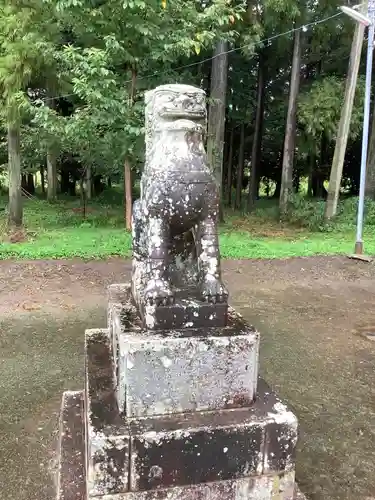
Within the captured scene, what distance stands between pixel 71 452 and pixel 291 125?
1198cm

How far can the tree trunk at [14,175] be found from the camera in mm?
9930

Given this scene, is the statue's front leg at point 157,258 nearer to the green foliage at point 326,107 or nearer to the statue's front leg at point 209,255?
the statue's front leg at point 209,255

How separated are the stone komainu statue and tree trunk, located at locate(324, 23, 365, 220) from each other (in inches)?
399

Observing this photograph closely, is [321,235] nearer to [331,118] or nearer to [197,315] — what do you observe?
[331,118]

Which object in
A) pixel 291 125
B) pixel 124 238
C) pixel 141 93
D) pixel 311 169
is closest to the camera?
pixel 141 93

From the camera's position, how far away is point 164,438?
203 centimetres

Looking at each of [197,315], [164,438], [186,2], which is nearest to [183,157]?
[197,315]

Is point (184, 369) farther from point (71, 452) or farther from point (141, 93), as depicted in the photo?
point (141, 93)

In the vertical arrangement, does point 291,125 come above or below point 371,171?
above

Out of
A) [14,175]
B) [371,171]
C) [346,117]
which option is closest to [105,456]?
[14,175]

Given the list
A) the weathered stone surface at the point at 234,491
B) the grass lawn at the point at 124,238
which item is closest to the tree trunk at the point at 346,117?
the grass lawn at the point at 124,238

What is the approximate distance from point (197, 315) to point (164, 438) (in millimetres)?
565

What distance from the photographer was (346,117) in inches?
444

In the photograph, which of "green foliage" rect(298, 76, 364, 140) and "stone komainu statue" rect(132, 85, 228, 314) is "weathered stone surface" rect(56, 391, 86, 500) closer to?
"stone komainu statue" rect(132, 85, 228, 314)
